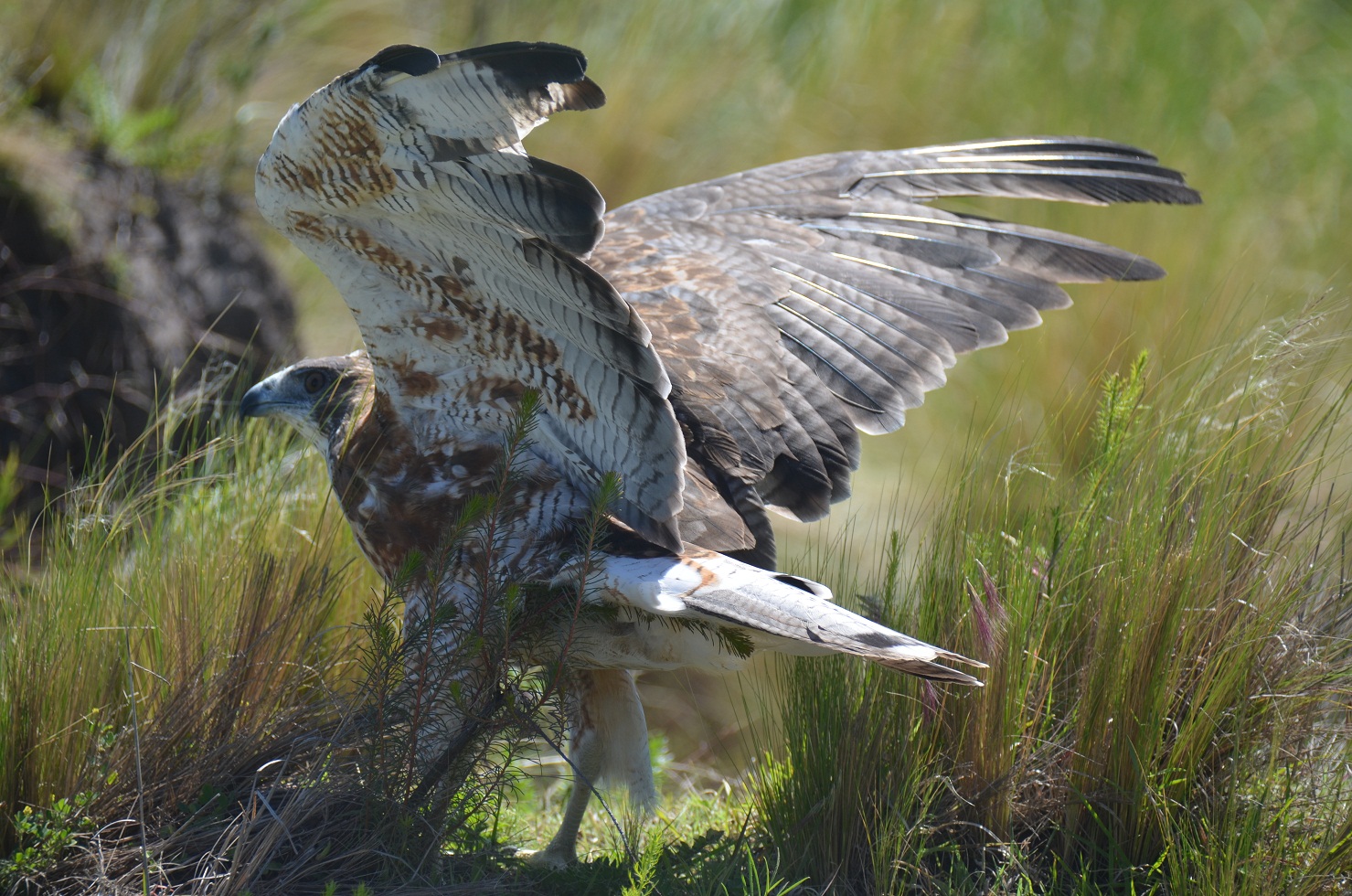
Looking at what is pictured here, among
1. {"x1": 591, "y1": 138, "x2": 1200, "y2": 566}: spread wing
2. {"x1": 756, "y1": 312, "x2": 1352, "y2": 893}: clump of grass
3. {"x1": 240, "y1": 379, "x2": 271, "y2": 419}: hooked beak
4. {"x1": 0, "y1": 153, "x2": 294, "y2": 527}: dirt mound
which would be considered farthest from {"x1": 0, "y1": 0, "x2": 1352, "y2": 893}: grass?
{"x1": 0, "y1": 153, "x2": 294, "y2": 527}: dirt mound

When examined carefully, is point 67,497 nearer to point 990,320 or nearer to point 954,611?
point 954,611

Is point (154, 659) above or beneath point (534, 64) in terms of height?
beneath

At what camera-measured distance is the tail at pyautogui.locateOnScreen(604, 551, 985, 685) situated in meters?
2.45

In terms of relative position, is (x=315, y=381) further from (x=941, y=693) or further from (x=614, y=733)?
(x=941, y=693)

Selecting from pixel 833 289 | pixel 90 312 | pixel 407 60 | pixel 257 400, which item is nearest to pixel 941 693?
pixel 833 289

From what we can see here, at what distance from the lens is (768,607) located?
8.61 feet

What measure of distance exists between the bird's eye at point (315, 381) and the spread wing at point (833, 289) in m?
1.02

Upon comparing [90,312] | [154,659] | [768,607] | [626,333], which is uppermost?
[626,333]

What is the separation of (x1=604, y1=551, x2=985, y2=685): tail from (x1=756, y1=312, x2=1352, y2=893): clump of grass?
26 centimetres

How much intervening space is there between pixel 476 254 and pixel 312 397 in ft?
3.91

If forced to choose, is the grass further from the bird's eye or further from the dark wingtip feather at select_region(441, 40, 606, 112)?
Result: the dark wingtip feather at select_region(441, 40, 606, 112)

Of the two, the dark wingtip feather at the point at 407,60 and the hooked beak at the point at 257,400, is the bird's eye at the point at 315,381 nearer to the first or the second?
the hooked beak at the point at 257,400

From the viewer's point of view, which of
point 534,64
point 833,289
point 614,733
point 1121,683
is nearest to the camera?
point 534,64

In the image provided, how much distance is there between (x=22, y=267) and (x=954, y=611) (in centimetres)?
479
